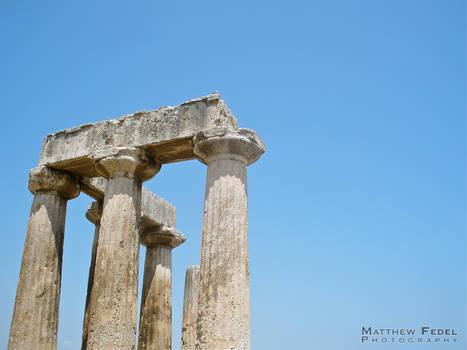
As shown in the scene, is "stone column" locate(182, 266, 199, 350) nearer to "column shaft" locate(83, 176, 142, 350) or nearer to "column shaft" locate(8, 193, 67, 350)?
"column shaft" locate(8, 193, 67, 350)

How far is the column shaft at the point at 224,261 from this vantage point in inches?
479

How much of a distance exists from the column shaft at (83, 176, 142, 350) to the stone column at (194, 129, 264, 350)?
9.56ft

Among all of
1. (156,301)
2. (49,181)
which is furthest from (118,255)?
(156,301)

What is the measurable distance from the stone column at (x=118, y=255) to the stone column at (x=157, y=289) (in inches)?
201

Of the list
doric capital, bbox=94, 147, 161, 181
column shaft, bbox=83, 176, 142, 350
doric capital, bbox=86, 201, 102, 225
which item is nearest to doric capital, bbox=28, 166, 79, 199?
doric capital, bbox=94, 147, 161, 181

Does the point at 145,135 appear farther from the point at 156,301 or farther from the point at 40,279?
the point at 156,301

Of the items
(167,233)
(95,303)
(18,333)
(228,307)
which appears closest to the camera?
(228,307)

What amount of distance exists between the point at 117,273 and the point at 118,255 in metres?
0.53

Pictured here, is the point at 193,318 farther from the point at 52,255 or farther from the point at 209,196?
the point at 209,196

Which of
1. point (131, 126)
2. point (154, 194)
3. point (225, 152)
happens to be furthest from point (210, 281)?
point (154, 194)

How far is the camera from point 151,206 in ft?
71.9

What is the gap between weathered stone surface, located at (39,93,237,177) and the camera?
14906 mm

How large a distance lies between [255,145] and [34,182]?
835cm

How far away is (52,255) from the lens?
56.0 feet
